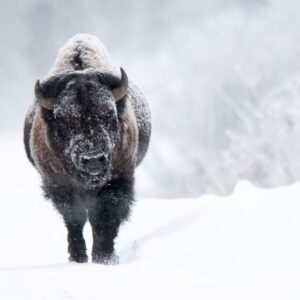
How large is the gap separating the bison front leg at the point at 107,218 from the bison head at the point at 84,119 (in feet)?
1.31

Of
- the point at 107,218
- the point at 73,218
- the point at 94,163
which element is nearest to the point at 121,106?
the point at 94,163

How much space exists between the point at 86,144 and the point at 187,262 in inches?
55.0

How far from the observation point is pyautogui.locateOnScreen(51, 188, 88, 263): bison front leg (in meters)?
6.13

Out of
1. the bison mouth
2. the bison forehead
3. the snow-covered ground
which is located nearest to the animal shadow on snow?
the snow-covered ground

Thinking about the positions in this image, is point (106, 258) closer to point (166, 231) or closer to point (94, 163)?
point (94, 163)

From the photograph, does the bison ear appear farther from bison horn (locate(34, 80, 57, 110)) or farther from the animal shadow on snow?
the animal shadow on snow

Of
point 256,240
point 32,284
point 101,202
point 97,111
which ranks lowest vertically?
point 32,284

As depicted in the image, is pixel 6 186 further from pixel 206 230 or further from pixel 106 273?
pixel 106 273

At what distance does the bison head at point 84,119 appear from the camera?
16.5 ft

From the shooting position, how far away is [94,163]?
495cm

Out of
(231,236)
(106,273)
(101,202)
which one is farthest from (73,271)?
(231,236)

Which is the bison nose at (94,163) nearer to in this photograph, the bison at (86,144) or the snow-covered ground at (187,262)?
the bison at (86,144)

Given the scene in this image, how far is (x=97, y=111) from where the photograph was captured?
5.28 metres

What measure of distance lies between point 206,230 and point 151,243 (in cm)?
68
